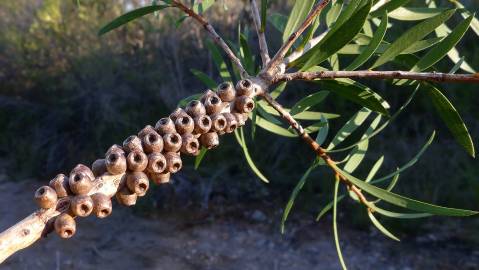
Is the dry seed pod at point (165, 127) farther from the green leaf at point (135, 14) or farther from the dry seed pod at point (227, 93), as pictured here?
the green leaf at point (135, 14)

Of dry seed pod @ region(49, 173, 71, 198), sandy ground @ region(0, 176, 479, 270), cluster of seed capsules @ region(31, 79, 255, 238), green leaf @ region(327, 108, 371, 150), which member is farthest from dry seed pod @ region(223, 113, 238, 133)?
sandy ground @ region(0, 176, 479, 270)

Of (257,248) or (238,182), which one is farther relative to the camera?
→ (238,182)

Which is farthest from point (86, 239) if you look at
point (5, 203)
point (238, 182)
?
point (238, 182)

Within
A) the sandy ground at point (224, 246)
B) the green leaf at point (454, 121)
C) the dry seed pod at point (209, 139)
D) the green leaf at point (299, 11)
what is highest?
the green leaf at point (299, 11)

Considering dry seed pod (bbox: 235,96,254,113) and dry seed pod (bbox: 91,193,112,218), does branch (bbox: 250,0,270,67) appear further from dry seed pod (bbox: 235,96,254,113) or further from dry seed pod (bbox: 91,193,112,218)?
dry seed pod (bbox: 91,193,112,218)

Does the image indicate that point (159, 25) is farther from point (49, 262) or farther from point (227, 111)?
point (227, 111)

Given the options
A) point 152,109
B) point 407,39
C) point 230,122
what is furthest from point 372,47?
point 152,109

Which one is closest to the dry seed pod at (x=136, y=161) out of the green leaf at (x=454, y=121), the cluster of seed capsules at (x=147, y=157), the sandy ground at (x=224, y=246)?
the cluster of seed capsules at (x=147, y=157)
